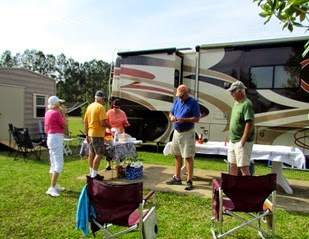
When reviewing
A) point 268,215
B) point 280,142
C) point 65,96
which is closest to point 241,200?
point 268,215

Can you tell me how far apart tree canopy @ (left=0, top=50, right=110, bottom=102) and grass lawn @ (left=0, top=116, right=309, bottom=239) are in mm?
58069

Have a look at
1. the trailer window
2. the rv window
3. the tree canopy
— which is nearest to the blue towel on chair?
the trailer window

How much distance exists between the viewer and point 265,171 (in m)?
6.58

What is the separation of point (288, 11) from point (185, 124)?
3.58 metres

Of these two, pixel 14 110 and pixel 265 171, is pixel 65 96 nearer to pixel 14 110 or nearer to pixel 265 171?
pixel 14 110

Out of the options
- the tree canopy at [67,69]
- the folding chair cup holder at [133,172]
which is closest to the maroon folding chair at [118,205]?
the folding chair cup holder at [133,172]

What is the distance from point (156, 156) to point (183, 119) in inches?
146

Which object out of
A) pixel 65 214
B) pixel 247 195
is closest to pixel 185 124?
pixel 247 195

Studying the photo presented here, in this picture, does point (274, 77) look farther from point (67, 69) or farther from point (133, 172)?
point (67, 69)

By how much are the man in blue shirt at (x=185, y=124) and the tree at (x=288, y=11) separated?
314 cm

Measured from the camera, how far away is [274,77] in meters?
7.32

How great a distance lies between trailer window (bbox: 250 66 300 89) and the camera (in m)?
7.10

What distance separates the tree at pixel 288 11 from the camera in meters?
1.24

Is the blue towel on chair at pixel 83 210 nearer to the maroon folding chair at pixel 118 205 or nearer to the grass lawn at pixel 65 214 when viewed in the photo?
the maroon folding chair at pixel 118 205
